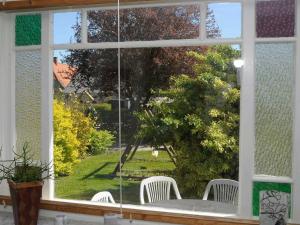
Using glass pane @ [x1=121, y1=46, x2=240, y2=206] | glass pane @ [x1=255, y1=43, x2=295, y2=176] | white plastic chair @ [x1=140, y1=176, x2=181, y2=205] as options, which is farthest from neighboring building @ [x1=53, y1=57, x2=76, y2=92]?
glass pane @ [x1=255, y1=43, x2=295, y2=176]

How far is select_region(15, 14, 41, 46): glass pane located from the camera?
12.1 feet

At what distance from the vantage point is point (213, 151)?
420 cm

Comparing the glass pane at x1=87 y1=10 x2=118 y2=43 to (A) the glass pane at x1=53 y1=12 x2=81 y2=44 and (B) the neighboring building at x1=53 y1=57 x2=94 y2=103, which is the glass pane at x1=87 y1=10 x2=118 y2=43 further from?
(B) the neighboring building at x1=53 y1=57 x2=94 y2=103

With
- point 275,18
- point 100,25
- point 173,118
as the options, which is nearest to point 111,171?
point 173,118

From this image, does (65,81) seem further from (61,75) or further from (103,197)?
(103,197)

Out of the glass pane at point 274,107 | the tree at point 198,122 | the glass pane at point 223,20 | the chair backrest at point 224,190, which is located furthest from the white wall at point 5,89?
the glass pane at point 274,107

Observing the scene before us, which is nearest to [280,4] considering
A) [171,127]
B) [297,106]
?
[297,106]

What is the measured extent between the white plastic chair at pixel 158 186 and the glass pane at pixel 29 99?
1.13 metres

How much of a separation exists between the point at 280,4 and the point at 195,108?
1.52 m

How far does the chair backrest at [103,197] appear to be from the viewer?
151 inches

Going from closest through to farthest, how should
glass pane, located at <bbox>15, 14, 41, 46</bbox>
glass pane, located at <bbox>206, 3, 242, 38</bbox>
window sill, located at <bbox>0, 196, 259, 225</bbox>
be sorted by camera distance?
window sill, located at <bbox>0, 196, 259, 225</bbox> < glass pane, located at <bbox>206, 3, 242, 38</bbox> < glass pane, located at <bbox>15, 14, 41, 46</bbox>

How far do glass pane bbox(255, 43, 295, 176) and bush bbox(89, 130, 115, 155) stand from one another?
1.65m

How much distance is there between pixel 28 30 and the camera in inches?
147

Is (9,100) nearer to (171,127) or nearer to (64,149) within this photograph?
(64,149)
